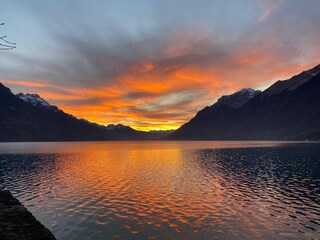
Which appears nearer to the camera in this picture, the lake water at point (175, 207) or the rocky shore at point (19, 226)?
the rocky shore at point (19, 226)

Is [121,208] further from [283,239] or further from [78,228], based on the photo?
[283,239]

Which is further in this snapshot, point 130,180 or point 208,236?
point 130,180

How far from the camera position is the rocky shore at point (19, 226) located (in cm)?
2661

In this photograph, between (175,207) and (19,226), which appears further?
(175,207)

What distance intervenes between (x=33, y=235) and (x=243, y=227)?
22.7 meters

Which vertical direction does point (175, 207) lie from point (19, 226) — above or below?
below

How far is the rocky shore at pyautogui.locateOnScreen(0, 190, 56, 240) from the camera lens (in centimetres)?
2661

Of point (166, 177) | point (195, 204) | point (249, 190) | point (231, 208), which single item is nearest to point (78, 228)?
point (195, 204)

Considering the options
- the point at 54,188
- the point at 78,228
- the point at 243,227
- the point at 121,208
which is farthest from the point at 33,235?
the point at 54,188

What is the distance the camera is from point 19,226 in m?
29.5

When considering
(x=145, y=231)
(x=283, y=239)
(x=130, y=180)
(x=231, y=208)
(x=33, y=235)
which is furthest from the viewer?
(x=130, y=180)

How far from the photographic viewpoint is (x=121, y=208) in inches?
1683

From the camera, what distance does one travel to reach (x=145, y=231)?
32.5m

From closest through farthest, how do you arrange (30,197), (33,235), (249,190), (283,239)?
(33,235)
(283,239)
(30,197)
(249,190)
